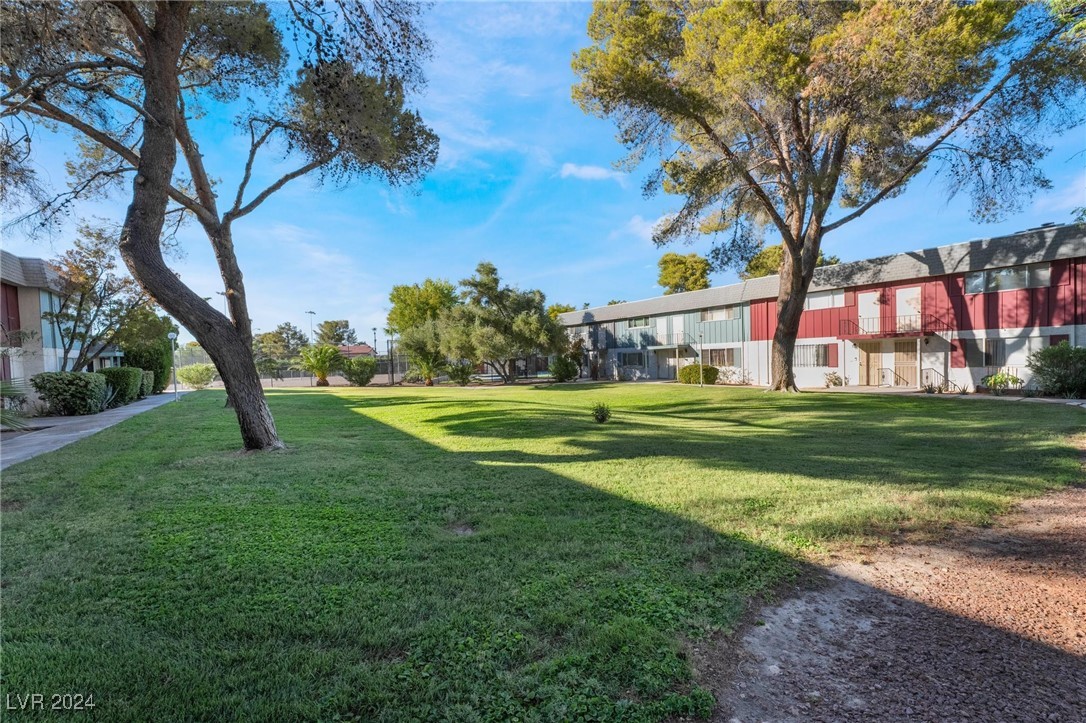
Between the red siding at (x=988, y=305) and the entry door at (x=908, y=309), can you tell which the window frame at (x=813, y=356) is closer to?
the red siding at (x=988, y=305)

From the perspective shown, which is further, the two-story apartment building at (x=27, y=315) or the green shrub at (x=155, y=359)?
the green shrub at (x=155, y=359)

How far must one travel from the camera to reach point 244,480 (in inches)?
226

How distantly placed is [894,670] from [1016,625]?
1008 mm

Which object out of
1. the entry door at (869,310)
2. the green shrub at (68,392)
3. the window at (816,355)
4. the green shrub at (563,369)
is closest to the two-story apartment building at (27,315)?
the green shrub at (68,392)

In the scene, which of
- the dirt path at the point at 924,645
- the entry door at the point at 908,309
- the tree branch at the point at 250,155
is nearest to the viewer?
the dirt path at the point at 924,645

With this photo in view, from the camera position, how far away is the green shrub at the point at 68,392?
14.3 m

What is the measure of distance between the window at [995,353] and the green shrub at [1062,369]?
81.7 inches

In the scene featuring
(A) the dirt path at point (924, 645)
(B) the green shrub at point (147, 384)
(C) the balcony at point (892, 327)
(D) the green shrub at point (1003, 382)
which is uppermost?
(C) the balcony at point (892, 327)

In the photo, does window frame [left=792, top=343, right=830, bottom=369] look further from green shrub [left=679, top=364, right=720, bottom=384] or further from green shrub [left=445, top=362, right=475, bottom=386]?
green shrub [left=445, top=362, right=475, bottom=386]

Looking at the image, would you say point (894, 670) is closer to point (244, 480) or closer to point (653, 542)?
point (653, 542)

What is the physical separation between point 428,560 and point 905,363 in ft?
80.0

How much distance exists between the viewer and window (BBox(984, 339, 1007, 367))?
59.8 ft

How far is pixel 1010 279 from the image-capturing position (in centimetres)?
1806

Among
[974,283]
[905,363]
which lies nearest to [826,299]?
[905,363]
